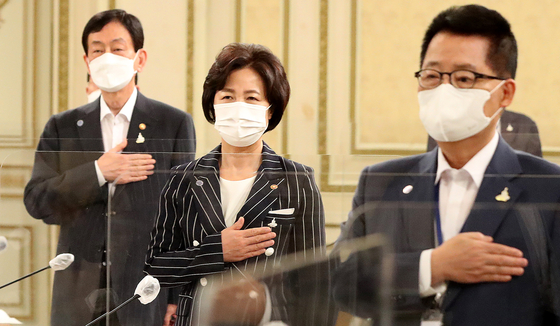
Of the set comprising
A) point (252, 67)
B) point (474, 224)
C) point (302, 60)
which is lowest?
point (474, 224)

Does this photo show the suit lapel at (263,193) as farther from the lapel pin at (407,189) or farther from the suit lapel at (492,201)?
the suit lapel at (492,201)

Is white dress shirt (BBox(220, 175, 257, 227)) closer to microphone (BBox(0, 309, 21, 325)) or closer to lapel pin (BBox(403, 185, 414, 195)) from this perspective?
lapel pin (BBox(403, 185, 414, 195))

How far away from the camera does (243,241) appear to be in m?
1.19

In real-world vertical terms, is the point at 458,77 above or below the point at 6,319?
above

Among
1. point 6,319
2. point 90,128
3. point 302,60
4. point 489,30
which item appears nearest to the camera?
point 489,30

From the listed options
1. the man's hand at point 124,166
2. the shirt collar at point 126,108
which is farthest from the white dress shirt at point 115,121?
the man's hand at point 124,166

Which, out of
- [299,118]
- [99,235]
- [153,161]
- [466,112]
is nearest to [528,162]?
[466,112]

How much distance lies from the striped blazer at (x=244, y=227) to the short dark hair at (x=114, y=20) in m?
0.76

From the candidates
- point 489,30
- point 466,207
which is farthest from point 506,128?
point 466,207

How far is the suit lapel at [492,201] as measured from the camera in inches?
43.9

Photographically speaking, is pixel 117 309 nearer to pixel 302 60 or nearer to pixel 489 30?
pixel 489 30

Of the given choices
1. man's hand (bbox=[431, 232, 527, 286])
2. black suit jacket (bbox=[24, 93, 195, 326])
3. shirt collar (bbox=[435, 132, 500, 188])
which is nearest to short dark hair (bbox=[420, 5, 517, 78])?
shirt collar (bbox=[435, 132, 500, 188])

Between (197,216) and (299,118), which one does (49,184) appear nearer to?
(197,216)

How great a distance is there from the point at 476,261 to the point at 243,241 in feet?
1.51
